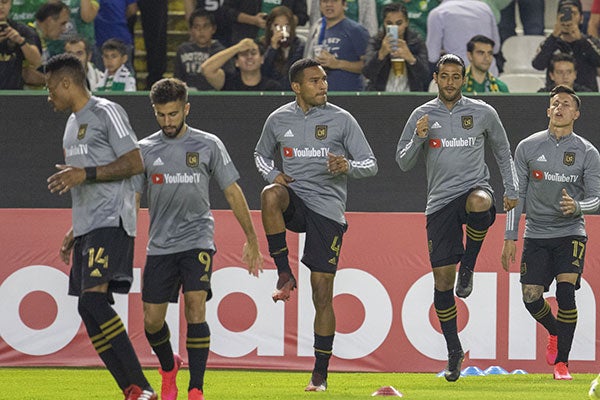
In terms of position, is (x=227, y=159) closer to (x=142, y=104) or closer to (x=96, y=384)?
(x=96, y=384)

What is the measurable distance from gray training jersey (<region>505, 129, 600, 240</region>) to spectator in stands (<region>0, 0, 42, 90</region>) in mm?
5452

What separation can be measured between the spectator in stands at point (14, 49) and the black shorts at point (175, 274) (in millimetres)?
5573

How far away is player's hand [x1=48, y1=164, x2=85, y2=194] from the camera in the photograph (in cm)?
822

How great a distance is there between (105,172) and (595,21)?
8816 millimetres

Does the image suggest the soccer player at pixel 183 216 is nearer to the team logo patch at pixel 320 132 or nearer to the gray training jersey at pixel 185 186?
the gray training jersey at pixel 185 186

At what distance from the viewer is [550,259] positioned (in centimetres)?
1188

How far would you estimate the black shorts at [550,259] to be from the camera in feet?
38.4

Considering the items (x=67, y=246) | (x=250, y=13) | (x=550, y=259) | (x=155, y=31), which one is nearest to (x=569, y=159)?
(x=550, y=259)

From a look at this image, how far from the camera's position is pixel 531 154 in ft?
38.6

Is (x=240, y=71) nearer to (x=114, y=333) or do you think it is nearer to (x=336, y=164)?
(x=336, y=164)

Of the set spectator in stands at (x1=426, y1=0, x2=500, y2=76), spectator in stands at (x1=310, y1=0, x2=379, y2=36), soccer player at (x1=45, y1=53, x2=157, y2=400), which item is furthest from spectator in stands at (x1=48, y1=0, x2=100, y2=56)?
soccer player at (x1=45, y1=53, x2=157, y2=400)

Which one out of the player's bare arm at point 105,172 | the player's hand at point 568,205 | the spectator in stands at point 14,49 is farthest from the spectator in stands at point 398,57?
the player's bare arm at point 105,172

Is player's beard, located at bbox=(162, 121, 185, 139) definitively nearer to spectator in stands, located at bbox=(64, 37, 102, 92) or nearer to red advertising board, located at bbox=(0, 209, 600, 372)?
red advertising board, located at bbox=(0, 209, 600, 372)

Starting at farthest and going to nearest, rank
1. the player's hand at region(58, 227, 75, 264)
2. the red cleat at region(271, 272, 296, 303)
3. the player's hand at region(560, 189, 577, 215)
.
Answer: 1. the player's hand at region(560, 189, 577, 215)
2. the red cleat at region(271, 272, 296, 303)
3. the player's hand at region(58, 227, 75, 264)
